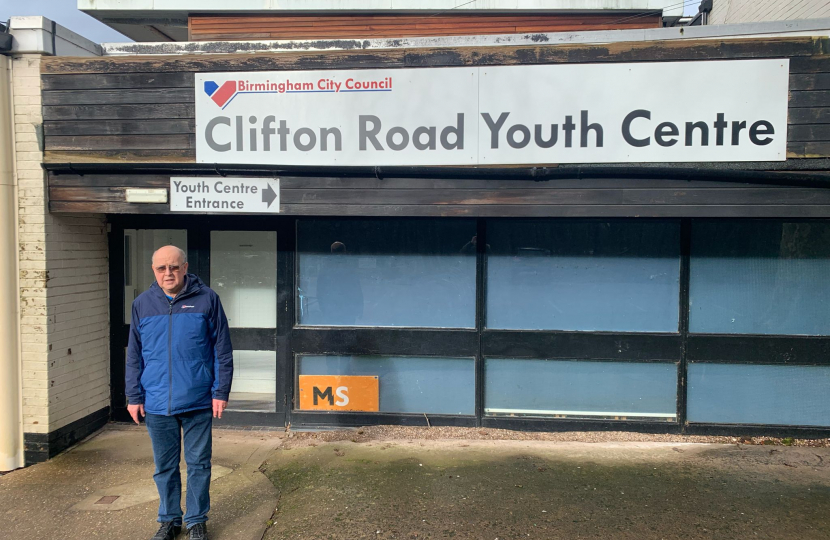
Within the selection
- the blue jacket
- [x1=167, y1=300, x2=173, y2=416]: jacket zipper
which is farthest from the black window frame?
[x1=167, y1=300, x2=173, y2=416]: jacket zipper

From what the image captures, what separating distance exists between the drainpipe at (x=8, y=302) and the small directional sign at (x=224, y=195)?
1.29 meters

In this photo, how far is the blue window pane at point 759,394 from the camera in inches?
201

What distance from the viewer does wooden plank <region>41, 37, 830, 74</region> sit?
4.43 metres

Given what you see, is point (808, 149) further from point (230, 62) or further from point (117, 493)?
point (117, 493)

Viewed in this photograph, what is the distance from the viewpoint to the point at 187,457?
138 inches

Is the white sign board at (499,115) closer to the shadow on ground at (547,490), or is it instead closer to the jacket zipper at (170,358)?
the jacket zipper at (170,358)

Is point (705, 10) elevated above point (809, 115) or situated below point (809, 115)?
above

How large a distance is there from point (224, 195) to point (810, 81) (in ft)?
15.4

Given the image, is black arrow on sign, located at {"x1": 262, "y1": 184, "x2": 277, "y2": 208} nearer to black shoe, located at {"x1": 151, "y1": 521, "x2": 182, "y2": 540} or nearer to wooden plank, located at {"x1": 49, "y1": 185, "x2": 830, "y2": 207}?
wooden plank, located at {"x1": 49, "y1": 185, "x2": 830, "y2": 207}

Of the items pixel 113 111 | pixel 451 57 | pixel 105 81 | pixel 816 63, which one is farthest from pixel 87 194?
pixel 816 63

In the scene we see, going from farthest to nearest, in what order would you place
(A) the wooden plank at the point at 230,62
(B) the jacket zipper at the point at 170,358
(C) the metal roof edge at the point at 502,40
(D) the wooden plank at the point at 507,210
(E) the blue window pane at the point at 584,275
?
(E) the blue window pane at the point at 584,275, (A) the wooden plank at the point at 230,62, (C) the metal roof edge at the point at 502,40, (D) the wooden plank at the point at 507,210, (B) the jacket zipper at the point at 170,358

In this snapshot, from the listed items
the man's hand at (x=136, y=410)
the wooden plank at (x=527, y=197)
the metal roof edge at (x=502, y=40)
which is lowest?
the man's hand at (x=136, y=410)

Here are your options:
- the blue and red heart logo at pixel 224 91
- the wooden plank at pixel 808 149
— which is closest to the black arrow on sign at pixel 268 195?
the blue and red heart logo at pixel 224 91

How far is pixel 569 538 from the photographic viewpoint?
3.59 metres
